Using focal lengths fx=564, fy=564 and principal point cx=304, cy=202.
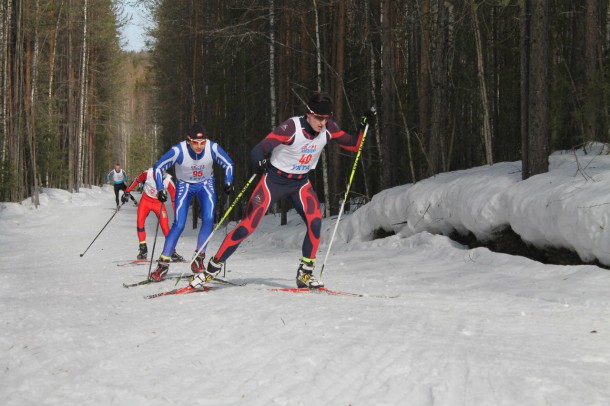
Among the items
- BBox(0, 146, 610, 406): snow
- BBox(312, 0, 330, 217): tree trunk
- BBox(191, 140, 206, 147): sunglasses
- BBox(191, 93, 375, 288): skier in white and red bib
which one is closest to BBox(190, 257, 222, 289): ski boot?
BBox(191, 93, 375, 288): skier in white and red bib

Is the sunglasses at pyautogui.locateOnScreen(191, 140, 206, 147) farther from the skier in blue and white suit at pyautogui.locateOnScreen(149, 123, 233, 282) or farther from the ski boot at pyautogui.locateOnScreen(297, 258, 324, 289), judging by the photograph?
the ski boot at pyautogui.locateOnScreen(297, 258, 324, 289)

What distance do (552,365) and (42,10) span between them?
28.7 m

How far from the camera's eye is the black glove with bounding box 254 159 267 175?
19.1ft

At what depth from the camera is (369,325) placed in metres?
4.21

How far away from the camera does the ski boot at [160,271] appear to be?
24.0 ft

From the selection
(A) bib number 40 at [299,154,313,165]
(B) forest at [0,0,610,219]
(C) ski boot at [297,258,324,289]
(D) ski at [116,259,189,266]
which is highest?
(B) forest at [0,0,610,219]

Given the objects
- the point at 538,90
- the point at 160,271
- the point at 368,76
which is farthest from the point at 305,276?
the point at 368,76

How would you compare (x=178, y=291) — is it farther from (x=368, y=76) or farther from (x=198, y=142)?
(x=368, y=76)

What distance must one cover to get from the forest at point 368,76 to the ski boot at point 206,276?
16.3 ft

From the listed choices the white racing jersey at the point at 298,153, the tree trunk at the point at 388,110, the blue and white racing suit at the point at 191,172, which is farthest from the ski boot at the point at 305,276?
the tree trunk at the point at 388,110

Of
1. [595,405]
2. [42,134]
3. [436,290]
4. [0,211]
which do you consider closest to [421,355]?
[595,405]

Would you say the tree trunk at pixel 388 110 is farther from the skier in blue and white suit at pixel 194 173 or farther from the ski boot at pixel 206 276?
the ski boot at pixel 206 276

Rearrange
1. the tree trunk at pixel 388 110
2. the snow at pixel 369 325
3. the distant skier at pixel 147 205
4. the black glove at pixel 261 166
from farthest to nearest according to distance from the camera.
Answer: the tree trunk at pixel 388 110 < the distant skier at pixel 147 205 < the black glove at pixel 261 166 < the snow at pixel 369 325

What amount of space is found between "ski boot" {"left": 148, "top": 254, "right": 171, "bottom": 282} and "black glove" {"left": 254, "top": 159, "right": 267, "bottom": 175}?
2.34 metres
